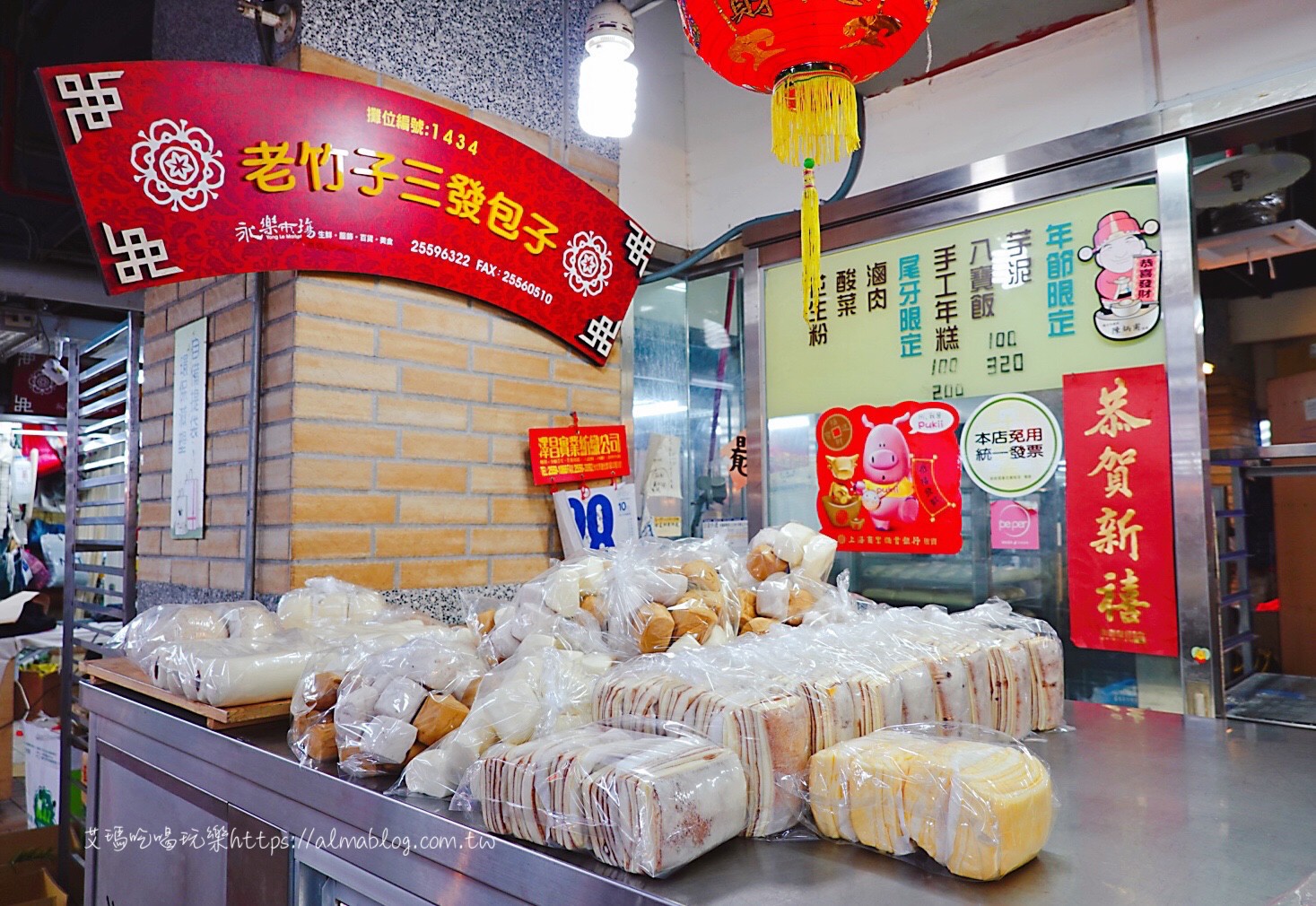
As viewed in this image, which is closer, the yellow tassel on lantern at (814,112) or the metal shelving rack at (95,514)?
→ the yellow tassel on lantern at (814,112)

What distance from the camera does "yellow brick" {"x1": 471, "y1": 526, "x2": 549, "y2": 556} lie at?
107 inches

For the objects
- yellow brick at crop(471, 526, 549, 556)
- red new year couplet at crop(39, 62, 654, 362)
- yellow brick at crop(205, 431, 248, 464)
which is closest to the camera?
red new year couplet at crop(39, 62, 654, 362)

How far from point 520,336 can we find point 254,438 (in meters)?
0.88

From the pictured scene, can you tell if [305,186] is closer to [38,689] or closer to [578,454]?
[578,454]

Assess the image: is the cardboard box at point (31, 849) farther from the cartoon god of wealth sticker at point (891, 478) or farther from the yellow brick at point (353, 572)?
the cartoon god of wealth sticker at point (891, 478)

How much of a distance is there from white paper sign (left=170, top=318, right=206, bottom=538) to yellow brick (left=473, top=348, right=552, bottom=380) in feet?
2.79

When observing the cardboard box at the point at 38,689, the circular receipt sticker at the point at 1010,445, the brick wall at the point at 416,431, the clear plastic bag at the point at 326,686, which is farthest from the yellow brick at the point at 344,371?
the cardboard box at the point at 38,689

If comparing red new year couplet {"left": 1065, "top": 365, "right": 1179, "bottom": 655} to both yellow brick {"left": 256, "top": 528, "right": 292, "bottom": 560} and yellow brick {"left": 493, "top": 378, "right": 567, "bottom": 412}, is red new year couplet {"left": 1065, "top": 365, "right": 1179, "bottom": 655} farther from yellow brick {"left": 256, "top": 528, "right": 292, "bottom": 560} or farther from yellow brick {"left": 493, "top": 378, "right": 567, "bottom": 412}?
yellow brick {"left": 256, "top": 528, "right": 292, "bottom": 560}

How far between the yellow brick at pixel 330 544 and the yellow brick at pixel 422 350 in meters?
0.52

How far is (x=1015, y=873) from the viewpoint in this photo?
2.91 ft

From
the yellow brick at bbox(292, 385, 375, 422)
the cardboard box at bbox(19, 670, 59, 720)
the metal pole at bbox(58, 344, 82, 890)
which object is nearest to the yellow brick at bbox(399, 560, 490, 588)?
the yellow brick at bbox(292, 385, 375, 422)

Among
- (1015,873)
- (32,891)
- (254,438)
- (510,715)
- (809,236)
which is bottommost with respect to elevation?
(32,891)

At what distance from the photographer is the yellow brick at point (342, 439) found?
232cm

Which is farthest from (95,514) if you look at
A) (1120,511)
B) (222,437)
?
(1120,511)
